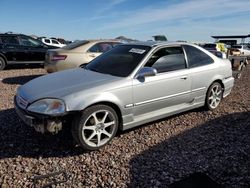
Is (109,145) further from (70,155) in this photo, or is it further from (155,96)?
(155,96)

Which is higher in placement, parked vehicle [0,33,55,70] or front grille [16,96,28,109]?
parked vehicle [0,33,55,70]

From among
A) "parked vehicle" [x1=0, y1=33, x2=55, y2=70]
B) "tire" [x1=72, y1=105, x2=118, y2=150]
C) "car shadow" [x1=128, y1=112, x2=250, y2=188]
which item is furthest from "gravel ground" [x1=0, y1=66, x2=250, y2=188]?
"parked vehicle" [x1=0, y1=33, x2=55, y2=70]

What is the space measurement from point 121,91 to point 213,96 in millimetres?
2544

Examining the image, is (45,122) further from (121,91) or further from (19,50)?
(19,50)

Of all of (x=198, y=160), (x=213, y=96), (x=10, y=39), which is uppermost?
(x=10, y=39)

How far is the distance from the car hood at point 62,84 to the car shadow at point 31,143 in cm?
72

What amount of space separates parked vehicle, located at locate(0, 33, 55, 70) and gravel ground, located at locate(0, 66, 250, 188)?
7.31 m

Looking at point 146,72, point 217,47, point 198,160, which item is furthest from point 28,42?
point 217,47

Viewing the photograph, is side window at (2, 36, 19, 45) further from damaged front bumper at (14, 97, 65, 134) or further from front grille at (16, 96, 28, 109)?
damaged front bumper at (14, 97, 65, 134)

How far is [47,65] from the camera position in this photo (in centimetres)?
908

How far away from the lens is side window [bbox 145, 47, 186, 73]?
16.0 ft

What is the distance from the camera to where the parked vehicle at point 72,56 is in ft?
28.9

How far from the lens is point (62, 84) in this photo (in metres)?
4.30

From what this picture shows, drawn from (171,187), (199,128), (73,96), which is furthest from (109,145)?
(199,128)
